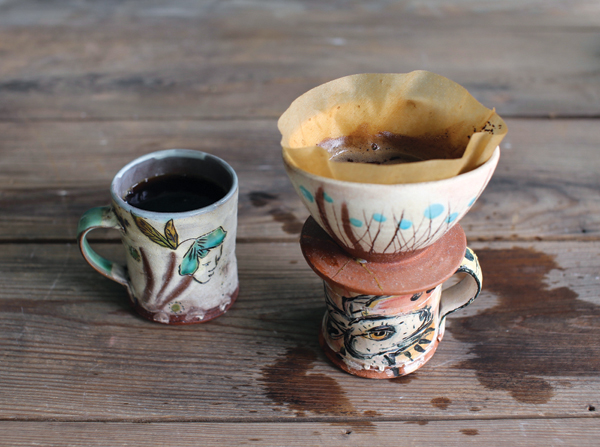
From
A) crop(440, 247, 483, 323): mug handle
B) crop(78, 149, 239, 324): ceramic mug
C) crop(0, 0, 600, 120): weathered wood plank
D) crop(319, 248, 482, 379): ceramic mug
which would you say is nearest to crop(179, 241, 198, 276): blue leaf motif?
crop(78, 149, 239, 324): ceramic mug

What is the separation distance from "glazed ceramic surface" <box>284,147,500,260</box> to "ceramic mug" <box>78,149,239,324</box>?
0.41 feet

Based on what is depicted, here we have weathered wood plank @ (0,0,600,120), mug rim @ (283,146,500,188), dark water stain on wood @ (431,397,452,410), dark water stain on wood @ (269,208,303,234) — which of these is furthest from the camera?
weathered wood plank @ (0,0,600,120)

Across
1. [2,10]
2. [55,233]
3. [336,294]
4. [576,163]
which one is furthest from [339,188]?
[2,10]

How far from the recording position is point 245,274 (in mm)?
566

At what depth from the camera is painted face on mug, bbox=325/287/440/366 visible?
1.37ft

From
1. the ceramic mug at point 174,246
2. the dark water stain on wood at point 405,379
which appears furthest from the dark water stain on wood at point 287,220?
the dark water stain on wood at point 405,379

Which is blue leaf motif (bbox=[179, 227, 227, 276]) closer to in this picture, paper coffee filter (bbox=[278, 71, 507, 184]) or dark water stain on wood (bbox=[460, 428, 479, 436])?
paper coffee filter (bbox=[278, 71, 507, 184])

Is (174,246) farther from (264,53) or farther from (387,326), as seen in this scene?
(264,53)

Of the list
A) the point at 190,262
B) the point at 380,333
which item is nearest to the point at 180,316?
the point at 190,262

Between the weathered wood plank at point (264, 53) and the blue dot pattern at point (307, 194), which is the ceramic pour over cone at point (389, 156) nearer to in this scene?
the blue dot pattern at point (307, 194)

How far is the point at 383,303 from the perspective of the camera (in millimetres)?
412

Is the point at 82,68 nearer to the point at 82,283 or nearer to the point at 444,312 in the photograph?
the point at 82,283

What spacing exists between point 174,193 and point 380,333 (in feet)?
0.75

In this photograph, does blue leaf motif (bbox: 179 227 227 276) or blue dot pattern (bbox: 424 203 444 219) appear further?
blue leaf motif (bbox: 179 227 227 276)
